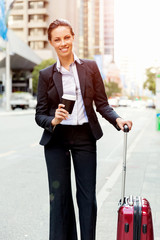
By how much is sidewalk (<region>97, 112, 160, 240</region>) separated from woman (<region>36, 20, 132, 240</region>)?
0.88m

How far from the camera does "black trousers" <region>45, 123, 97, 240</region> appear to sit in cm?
278

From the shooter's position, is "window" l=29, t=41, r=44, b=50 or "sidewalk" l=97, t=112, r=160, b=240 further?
"window" l=29, t=41, r=44, b=50

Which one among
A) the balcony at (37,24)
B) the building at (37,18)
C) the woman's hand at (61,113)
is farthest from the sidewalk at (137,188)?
the balcony at (37,24)

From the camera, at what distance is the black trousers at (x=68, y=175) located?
2.78 metres

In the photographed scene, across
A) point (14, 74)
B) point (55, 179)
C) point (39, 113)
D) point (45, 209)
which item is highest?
point (39, 113)

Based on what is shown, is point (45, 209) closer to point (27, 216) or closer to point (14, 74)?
point (27, 216)

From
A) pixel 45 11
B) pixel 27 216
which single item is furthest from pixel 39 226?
pixel 45 11

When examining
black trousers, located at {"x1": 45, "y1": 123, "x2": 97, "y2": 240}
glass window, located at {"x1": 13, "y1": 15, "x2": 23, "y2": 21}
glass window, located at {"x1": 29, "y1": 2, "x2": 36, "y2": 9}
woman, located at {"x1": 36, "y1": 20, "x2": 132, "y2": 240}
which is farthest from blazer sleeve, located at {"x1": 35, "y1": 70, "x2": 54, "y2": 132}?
glass window, located at {"x1": 13, "y1": 15, "x2": 23, "y2": 21}

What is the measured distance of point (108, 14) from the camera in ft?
643

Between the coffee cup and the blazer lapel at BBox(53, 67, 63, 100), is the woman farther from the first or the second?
the coffee cup

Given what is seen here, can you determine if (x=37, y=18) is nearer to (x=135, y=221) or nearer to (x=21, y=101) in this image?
(x=21, y=101)

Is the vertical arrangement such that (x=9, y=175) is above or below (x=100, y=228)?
below

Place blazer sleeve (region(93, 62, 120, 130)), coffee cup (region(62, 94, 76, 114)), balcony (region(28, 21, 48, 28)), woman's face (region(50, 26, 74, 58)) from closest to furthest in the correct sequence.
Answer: coffee cup (region(62, 94, 76, 114))
woman's face (region(50, 26, 74, 58))
blazer sleeve (region(93, 62, 120, 130))
balcony (region(28, 21, 48, 28))

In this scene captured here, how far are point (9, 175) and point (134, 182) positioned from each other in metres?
2.16
